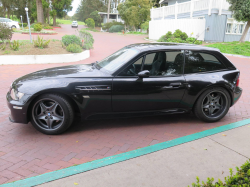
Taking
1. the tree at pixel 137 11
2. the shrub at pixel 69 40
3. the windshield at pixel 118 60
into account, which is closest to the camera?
the windshield at pixel 118 60

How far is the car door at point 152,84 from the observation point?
382 cm

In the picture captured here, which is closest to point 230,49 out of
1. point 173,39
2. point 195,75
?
point 173,39

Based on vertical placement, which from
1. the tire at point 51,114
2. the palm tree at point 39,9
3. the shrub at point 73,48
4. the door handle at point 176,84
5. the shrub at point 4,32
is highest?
the palm tree at point 39,9

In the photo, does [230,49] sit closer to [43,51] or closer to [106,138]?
[43,51]

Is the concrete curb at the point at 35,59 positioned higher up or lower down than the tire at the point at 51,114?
higher up

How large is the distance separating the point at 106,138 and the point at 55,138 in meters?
0.85

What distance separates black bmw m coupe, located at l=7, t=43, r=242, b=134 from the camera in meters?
3.64

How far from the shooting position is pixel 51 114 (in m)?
3.70

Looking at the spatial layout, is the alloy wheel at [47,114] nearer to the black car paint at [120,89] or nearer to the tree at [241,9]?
the black car paint at [120,89]

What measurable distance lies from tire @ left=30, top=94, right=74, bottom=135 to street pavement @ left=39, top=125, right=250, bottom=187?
1.17 m

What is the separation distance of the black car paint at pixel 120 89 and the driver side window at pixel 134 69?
64 millimetres

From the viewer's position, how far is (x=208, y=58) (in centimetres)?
434

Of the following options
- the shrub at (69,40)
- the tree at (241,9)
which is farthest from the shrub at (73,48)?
the tree at (241,9)

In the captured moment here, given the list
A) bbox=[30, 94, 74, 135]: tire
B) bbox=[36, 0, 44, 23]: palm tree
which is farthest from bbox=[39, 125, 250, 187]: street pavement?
bbox=[36, 0, 44, 23]: palm tree
